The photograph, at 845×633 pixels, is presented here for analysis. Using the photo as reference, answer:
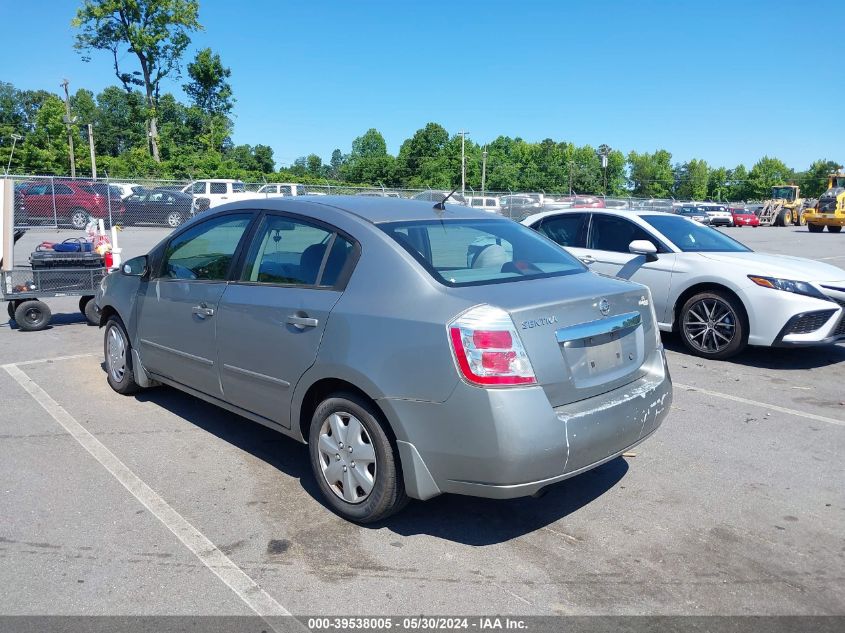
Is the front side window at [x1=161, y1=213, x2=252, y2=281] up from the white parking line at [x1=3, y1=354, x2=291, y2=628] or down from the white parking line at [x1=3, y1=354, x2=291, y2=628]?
up

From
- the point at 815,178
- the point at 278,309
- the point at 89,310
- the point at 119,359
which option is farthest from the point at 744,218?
the point at 815,178

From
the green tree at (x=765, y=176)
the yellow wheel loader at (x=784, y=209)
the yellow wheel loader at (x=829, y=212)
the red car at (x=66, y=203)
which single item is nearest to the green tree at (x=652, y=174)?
the green tree at (x=765, y=176)

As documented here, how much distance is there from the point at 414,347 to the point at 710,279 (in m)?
5.05

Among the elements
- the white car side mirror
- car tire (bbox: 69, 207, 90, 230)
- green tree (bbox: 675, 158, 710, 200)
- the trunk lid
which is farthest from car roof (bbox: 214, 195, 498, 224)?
green tree (bbox: 675, 158, 710, 200)

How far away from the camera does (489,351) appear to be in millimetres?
3102

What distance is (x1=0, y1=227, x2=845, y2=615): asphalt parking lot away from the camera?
299 centimetres

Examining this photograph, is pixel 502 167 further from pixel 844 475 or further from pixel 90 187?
pixel 844 475

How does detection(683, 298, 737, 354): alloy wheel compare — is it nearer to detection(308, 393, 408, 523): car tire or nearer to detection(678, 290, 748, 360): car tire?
detection(678, 290, 748, 360): car tire

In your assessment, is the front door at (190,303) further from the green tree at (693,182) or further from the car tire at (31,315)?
the green tree at (693,182)

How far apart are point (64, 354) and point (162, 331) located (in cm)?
321

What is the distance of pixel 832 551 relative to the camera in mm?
3406

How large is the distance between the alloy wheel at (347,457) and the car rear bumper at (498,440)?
0.26m

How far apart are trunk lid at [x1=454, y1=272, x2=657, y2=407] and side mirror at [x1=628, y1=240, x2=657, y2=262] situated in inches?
145

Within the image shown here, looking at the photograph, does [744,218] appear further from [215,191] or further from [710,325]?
[710,325]
